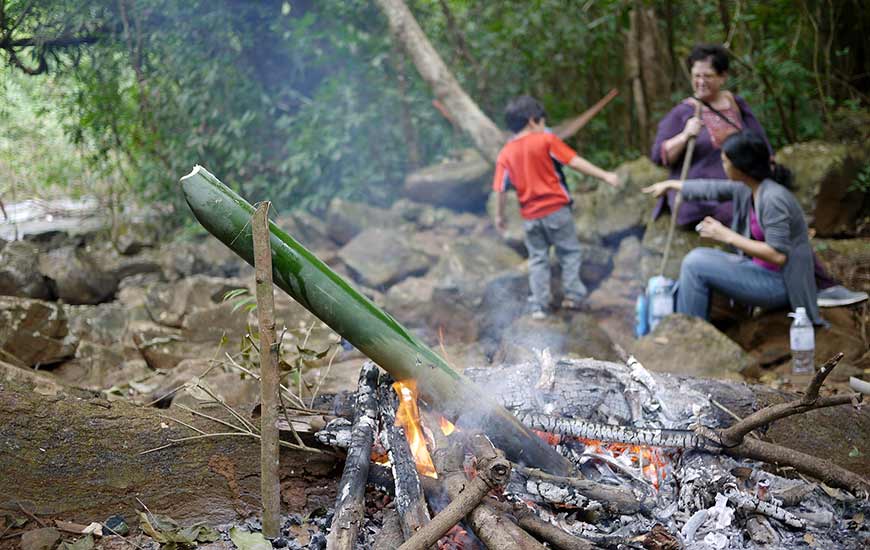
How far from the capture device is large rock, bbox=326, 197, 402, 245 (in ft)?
33.9

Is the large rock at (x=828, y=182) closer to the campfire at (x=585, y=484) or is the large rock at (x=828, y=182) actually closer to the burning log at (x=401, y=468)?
the campfire at (x=585, y=484)

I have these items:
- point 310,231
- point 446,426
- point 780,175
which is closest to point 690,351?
point 780,175

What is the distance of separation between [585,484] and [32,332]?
4269 mm

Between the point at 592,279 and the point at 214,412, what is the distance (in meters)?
5.92

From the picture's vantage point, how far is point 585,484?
8.96ft

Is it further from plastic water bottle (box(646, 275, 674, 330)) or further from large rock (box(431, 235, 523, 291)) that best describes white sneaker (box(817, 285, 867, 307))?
large rock (box(431, 235, 523, 291))

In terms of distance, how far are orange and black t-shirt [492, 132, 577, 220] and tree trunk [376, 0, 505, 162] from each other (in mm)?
2028

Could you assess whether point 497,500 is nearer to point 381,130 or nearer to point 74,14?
point 74,14

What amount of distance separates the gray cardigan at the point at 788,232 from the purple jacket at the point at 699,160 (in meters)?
0.72

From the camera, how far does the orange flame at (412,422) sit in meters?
2.78

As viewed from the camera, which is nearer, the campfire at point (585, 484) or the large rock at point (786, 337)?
the campfire at point (585, 484)

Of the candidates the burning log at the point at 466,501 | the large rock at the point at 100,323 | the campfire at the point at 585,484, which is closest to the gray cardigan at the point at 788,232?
the campfire at the point at 585,484

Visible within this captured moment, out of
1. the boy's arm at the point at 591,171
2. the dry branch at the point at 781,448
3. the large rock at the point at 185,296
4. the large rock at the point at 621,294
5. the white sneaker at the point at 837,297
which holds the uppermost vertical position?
the boy's arm at the point at 591,171

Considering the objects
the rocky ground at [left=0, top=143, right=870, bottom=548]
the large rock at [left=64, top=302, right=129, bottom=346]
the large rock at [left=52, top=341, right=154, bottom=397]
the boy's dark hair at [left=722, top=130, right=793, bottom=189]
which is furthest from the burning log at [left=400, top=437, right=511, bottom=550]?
the large rock at [left=64, top=302, right=129, bottom=346]
